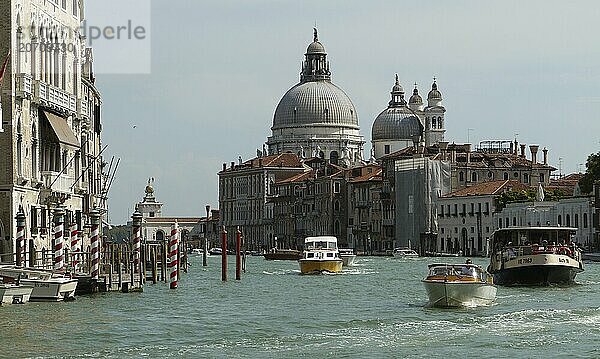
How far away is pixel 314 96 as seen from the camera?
122 m

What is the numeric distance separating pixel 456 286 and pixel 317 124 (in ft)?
318

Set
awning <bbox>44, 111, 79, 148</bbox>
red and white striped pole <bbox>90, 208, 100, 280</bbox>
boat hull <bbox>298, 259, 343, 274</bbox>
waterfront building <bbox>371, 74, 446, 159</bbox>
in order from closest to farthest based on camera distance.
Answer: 1. red and white striped pole <bbox>90, 208, 100, 280</bbox>
2. awning <bbox>44, 111, 79, 148</bbox>
3. boat hull <bbox>298, 259, 343, 274</bbox>
4. waterfront building <bbox>371, 74, 446, 159</bbox>

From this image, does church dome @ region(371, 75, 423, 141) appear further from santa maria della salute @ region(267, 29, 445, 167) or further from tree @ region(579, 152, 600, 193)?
tree @ region(579, 152, 600, 193)

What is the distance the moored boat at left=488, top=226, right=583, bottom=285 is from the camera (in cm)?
3294

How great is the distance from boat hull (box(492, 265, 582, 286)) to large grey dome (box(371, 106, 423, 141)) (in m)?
82.3

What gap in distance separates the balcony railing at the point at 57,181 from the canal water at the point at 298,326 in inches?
131

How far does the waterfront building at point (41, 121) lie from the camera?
1127 inches

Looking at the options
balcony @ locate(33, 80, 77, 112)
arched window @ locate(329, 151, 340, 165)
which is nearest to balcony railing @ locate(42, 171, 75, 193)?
balcony @ locate(33, 80, 77, 112)

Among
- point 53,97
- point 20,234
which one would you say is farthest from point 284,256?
point 20,234

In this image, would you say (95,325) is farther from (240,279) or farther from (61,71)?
(240,279)

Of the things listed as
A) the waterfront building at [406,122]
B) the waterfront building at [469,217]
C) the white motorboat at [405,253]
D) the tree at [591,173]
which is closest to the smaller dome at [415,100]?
the waterfront building at [406,122]

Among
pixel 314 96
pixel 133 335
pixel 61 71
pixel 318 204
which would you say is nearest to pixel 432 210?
pixel 318 204

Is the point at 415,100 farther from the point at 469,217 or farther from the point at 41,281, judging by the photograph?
the point at 41,281

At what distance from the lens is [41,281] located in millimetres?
24453
